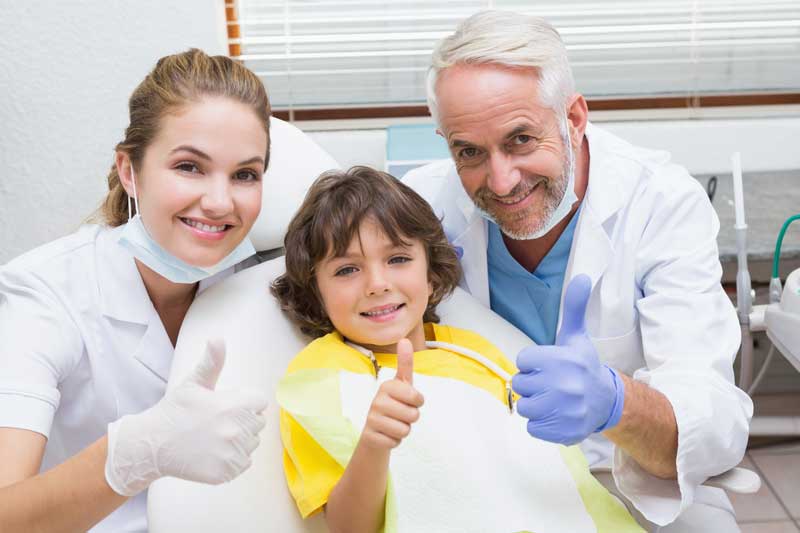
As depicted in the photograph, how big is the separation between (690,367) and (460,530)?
0.46m

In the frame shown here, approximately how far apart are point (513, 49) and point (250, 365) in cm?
73


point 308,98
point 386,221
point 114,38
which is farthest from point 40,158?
point 386,221

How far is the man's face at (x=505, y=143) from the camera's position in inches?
58.5

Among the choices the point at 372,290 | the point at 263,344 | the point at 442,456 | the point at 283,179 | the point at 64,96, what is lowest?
the point at 442,456

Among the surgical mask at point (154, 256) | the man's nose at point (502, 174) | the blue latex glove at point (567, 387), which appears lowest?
the blue latex glove at point (567, 387)

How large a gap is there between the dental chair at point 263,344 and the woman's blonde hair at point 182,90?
8.9 inches

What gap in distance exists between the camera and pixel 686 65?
A: 2.84 metres

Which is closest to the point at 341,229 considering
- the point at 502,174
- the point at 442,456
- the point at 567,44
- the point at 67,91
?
the point at 502,174

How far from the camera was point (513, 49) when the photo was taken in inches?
59.3

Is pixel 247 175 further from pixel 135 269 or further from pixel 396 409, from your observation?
pixel 396 409

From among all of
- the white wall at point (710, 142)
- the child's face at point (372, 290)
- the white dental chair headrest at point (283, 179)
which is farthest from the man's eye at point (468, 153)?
the white wall at point (710, 142)

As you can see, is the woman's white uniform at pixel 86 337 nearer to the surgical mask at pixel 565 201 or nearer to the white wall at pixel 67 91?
the surgical mask at pixel 565 201

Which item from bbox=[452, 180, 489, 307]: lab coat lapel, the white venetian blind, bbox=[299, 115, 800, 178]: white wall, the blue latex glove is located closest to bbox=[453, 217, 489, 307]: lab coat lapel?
bbox=[452, 180, 489, 307]: lab coat lapel

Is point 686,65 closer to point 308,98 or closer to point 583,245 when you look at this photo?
point 308,98
